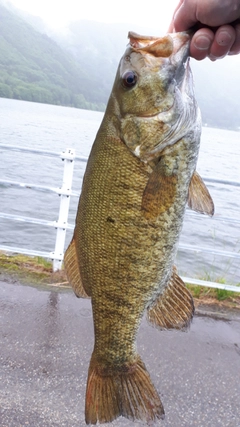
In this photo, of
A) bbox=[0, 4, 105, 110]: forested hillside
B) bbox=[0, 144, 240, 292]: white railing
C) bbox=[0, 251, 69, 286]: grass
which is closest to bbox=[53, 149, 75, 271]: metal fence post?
bbox=[0, 144, 240, 292]: white railing

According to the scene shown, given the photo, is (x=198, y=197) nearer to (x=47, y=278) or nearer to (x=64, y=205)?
(x=64, y=205)

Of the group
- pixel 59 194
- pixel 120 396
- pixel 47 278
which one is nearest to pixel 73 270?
pixel 120 396

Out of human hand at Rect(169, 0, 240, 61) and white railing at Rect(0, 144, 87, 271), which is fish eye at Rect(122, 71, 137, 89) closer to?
human hand at Rect(169, 0, 240, 61)

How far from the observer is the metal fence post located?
4.93m

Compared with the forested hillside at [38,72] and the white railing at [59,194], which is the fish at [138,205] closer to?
the white railing at [59,194]

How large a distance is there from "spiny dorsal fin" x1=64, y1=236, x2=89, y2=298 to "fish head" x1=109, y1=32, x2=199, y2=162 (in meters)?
Answer: 0.56

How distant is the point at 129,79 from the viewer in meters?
1.71

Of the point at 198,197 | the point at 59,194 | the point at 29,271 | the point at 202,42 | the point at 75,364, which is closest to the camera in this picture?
the point at 202,42

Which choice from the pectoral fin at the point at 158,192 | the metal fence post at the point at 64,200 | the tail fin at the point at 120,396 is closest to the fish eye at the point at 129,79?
the pectoral fin at the point at 158,192

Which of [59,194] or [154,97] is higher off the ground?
[154,97]

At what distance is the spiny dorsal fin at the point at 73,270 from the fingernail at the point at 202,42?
3.24 feet

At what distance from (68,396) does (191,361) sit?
1.27 meters

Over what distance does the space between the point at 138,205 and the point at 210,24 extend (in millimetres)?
779

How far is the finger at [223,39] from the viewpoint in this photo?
161 centimetres
